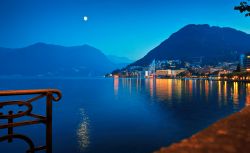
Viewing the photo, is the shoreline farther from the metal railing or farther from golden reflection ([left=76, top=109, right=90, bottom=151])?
golden reflection ([left=76, top=109, right=90, bottom=151])

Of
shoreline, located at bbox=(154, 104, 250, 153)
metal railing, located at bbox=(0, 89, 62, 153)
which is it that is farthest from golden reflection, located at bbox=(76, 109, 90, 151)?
shoreline, located at bbox=(154, 104, 250, 153)

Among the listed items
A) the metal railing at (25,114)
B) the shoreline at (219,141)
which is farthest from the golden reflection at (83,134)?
the shoreline at (219,141)

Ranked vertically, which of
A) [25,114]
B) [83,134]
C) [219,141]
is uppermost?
[25,114]

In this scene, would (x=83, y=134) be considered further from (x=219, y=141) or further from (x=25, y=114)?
(x=219, y=141)

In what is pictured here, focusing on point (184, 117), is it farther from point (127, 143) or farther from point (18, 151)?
point (18, 151)

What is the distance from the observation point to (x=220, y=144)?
122 inches

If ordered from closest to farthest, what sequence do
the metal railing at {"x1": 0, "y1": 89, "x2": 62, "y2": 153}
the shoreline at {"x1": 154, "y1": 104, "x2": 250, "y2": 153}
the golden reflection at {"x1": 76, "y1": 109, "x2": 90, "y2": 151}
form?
the shoreline at {"x1": 154, "y1": 104, "x2": 250, "y2": 153}
the metal railing at {"x1": 0, "y1": 89, "x2": 62, "y2": 153}
the golden reflection at {"x1": 76, "y1": 109, "x2": 90, "y2": 151}

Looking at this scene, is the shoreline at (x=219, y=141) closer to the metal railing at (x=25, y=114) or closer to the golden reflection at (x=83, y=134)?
the metal railing at (x=25, y=114)

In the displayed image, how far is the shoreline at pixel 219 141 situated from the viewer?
2941 mm


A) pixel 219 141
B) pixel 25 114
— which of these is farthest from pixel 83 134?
pixel 219 141

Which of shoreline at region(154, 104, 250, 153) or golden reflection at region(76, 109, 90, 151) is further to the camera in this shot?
golden reflection at region(76, 109, 90, 151)

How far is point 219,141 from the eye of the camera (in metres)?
3.19

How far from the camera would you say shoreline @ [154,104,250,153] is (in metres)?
2.94

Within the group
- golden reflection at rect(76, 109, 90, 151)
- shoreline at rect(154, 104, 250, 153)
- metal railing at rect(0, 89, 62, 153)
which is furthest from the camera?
golden reflection at rect(76, 109, 90, 151)
